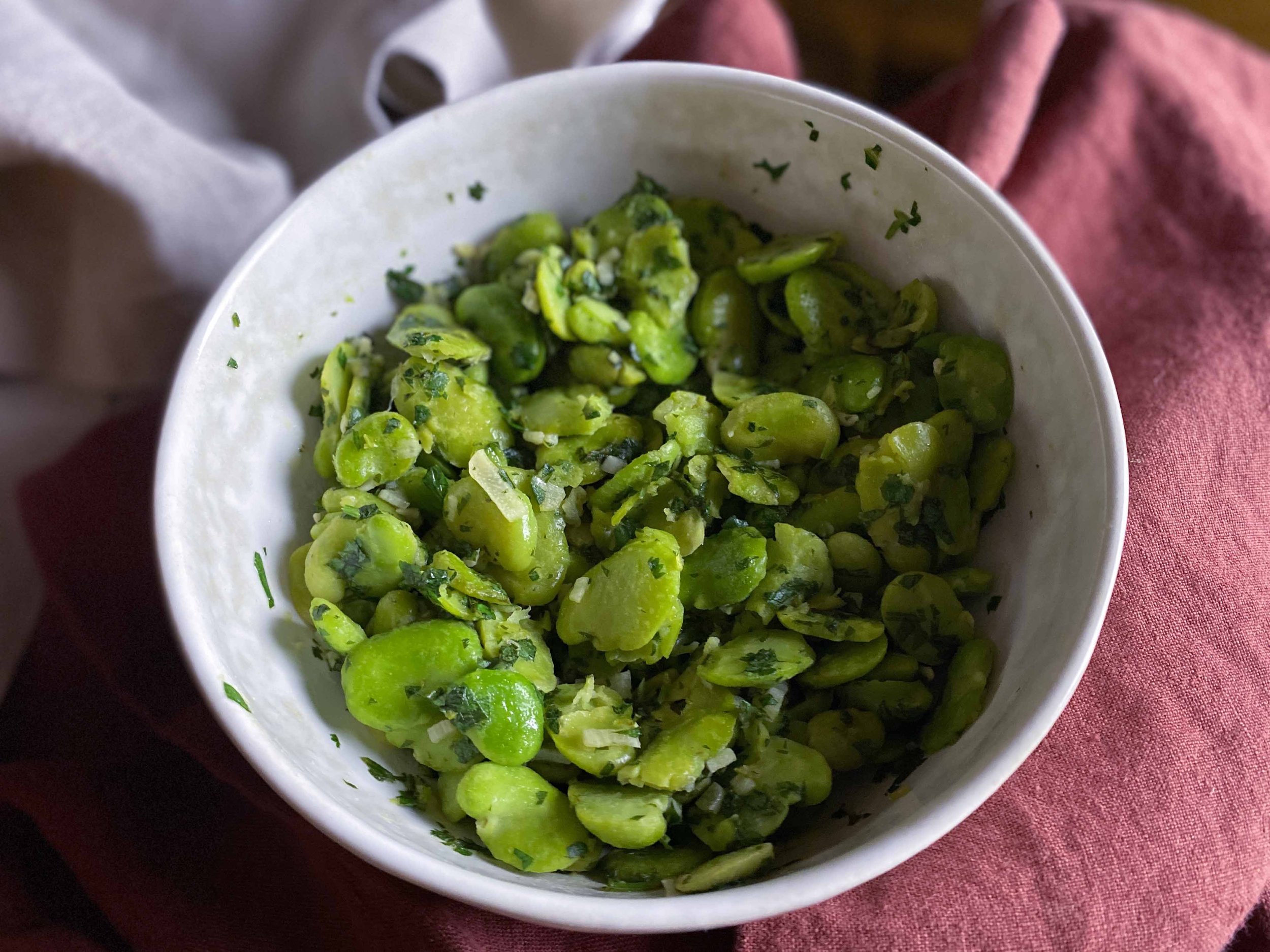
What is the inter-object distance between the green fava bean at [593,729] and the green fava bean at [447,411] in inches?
7.8

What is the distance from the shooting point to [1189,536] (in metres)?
0.75

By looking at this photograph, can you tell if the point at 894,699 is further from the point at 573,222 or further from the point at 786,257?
the point at 573,222

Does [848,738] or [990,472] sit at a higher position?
[990,472]

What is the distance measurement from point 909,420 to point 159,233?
75 cm

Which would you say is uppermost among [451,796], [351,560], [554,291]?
[554,291]

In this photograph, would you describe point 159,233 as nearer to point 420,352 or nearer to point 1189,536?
point 420,352

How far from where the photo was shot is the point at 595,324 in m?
0.78

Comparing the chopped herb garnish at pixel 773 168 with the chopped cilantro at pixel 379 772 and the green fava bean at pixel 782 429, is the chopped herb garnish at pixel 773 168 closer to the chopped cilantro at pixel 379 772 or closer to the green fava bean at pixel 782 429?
the green fava bean at pixel 782 429

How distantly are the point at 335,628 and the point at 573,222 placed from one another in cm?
42

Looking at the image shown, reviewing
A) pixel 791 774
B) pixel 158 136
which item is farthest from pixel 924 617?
Result: pixel 158 136

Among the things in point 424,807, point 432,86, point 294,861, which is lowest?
point 294,861

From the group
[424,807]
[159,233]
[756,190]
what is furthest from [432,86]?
[424,807]

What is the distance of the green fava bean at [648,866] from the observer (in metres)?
0.62

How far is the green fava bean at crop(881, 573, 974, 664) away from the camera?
0.67 metres
